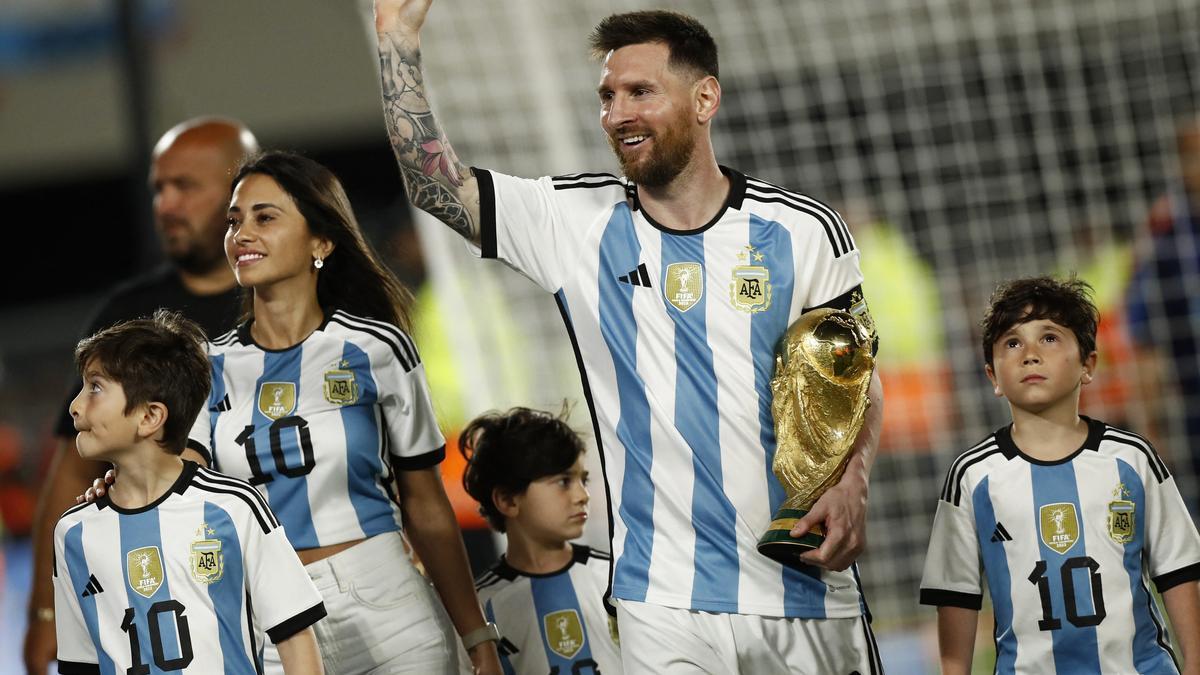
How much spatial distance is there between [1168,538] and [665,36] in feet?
5.76

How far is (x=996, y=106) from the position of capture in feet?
29.0

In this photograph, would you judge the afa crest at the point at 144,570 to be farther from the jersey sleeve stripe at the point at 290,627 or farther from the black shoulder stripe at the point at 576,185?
the black shoulder stripe at the point at 576,185

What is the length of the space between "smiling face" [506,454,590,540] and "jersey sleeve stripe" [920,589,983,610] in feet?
3.66

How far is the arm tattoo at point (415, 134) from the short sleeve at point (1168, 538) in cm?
188

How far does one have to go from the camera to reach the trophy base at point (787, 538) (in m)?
3.07

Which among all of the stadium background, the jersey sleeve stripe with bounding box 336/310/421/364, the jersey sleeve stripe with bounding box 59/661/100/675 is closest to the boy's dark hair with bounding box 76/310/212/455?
the jersey sleeve stripe with bounding box 59/661/100/675

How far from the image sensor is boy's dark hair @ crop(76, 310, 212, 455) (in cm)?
309

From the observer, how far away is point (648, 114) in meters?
3.30

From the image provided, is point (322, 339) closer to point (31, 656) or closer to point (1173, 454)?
point (31, 656)

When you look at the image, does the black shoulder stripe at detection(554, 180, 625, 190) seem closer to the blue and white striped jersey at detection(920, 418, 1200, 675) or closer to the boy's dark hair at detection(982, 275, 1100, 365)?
the boy's dark hair at detection(982, 275, 1100, 365)

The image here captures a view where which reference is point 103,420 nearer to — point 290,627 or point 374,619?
point 290,627

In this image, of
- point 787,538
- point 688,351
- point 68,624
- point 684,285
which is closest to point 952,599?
point 787,538

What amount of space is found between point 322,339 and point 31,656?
5.34ft

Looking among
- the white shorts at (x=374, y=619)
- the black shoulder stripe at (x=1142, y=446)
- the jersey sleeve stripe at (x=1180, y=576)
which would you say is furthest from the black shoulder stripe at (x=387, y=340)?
the jersey sleeve stripe at (x=1180, y=576)
